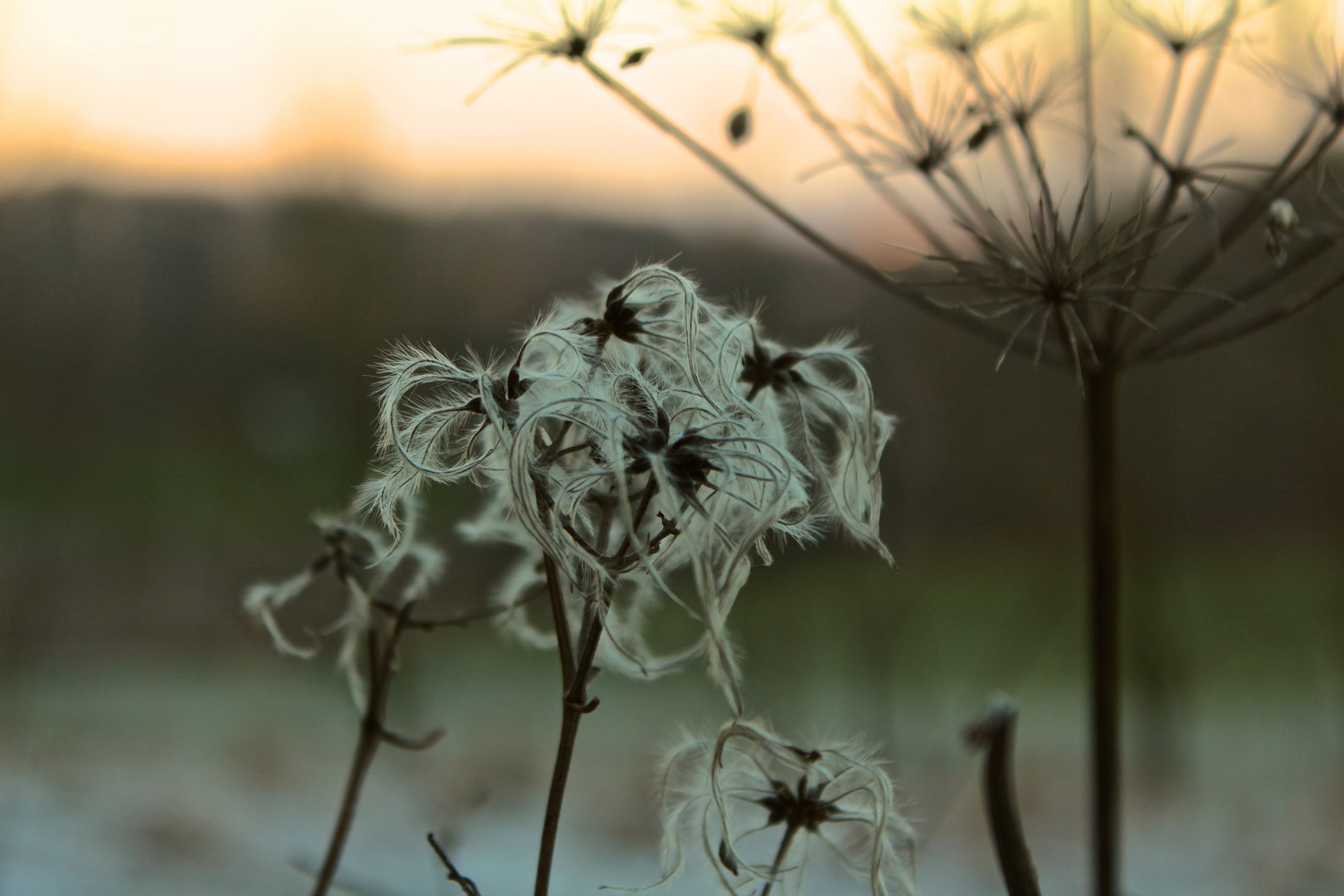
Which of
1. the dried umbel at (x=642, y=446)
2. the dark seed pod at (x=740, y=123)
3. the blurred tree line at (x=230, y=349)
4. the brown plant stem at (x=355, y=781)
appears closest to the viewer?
the dried umbel at (x=642, y=446)

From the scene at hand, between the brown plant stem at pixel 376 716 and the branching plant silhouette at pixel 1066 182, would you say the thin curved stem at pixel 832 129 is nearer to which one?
the branching plant silhouette at pixel 1066 182

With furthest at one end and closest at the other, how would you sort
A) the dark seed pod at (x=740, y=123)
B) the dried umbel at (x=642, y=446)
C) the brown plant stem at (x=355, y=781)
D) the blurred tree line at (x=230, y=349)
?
1. the blurred tree line at (x=230, y=349)
2. the dark seed pod at (x=740, y=123)
3. the brown plant stem at (x=355, y=781)
4. the dried umbel at (x=642, y=446)

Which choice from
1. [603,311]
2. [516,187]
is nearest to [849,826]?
[603,311]

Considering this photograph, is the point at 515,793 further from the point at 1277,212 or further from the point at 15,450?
the point at 1277,212

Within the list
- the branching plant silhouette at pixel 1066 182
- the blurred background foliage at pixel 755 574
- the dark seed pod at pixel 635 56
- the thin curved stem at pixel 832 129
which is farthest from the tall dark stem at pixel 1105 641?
the blurred background foliage at pixel 755 574

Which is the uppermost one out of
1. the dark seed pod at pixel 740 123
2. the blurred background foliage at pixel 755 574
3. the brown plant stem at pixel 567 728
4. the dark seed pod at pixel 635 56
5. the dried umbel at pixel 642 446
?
the blurred background foliage at pixel 755 574
